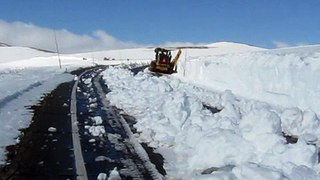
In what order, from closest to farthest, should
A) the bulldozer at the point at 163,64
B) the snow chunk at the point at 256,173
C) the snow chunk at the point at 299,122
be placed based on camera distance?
the snow chunk at the point at 256,173 < the snow chunk at the point at 299,122 < the bulldozer at the point at 163,64

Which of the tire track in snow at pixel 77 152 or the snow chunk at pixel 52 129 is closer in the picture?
the tire track in snow at pixel 77 152

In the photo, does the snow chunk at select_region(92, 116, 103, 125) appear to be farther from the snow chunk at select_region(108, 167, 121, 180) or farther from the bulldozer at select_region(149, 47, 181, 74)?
the bulldozer at select_region(149, 47, 181, 74)

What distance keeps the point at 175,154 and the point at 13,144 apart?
2797mm

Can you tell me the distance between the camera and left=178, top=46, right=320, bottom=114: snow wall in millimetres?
15953

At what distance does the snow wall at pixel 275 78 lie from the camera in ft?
52.3

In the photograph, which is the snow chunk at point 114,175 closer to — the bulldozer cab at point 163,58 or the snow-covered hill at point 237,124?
the snow-covered hill at point 237,124

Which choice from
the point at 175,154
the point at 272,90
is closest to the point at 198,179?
the point at 175,154

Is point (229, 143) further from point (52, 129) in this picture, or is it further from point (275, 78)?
point (275, 78)

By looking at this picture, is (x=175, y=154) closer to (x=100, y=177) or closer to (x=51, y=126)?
(x=100, y=177)

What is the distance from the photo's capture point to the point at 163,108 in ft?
39.5

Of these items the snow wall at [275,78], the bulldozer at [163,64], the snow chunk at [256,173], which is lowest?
the bulldozer at [163,64]

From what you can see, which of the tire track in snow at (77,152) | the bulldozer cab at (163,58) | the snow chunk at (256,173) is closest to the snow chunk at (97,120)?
the tire track in snow at (77,152)

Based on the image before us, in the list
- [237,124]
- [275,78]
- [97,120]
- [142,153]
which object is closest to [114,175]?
[142,153]

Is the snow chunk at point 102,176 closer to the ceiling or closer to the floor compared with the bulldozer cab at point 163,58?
closer to the ceiling
